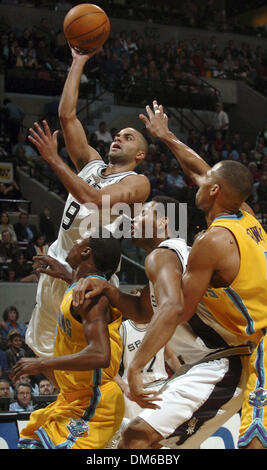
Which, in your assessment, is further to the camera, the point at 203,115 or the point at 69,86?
the point at 203,115

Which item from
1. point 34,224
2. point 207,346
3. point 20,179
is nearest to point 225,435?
point 207,346

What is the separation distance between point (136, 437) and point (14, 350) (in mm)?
5384

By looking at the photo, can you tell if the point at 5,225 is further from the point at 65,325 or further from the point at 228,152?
the point at 65,325

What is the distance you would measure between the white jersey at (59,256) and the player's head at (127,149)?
0.44 ft

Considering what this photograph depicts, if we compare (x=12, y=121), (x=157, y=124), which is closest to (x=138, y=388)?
(x=157, y=124)

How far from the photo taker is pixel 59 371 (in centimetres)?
404

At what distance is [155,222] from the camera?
4.39m

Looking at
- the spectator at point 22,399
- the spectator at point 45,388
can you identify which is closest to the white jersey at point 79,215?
the spectator at point 22,399

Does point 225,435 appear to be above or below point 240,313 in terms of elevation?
below

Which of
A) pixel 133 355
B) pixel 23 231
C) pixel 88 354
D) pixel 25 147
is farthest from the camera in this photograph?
pixel 25 147

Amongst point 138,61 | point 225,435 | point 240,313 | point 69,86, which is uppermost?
point 138,61
